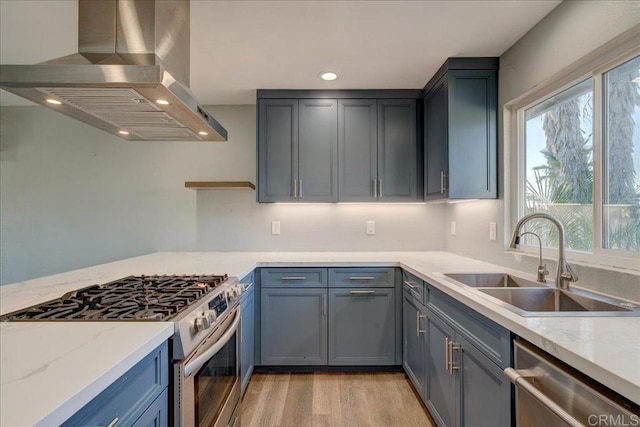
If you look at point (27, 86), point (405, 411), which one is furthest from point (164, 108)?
point (405, 411)

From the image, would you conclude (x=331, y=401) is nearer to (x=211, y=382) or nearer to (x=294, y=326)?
(x=294, y=326)

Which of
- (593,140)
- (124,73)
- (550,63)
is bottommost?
(593,140)

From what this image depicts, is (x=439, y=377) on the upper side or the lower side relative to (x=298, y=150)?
lower

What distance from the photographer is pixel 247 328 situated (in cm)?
224

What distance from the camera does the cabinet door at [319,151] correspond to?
2.76 meters

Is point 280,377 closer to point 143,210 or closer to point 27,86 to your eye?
point 143,210

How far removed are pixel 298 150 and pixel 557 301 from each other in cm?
207

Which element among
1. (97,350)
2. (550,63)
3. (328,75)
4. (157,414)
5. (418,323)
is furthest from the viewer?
(328,75)

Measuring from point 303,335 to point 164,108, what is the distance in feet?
6.22

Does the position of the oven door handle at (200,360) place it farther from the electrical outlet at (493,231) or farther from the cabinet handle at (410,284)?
the electrical outlet at (493,231)

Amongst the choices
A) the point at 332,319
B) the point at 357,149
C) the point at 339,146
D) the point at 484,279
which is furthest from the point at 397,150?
the point at 332,319

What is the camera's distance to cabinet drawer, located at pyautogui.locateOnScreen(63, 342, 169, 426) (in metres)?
0.71

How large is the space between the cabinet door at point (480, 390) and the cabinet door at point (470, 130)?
3.78 ft

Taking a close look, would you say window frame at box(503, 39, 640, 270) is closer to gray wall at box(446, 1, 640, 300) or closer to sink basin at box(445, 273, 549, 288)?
gray wall at box(446, 1, 640, 300)
